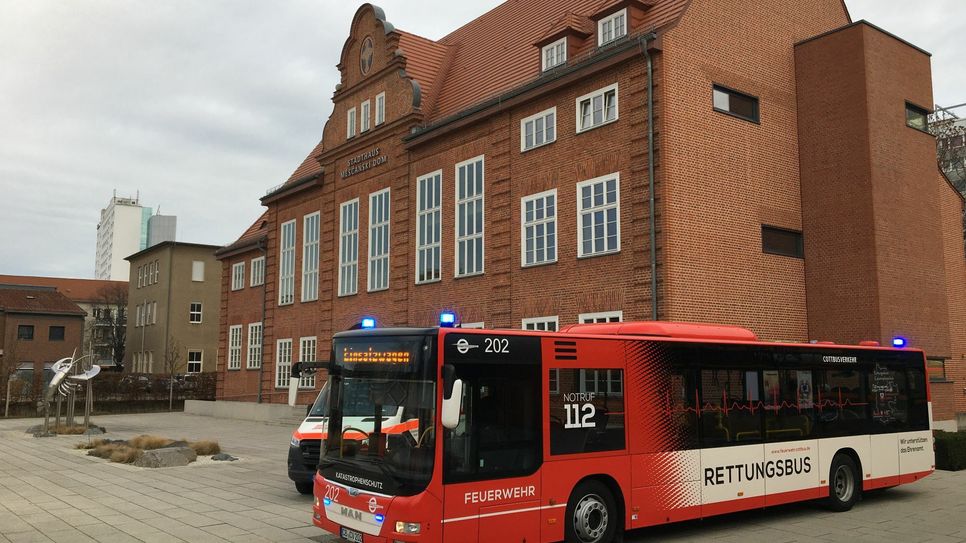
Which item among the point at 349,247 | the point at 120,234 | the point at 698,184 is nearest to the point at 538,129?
the point at 698,184

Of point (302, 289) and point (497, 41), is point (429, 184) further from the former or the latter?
point (302, 289)

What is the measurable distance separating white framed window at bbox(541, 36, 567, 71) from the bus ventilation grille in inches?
608

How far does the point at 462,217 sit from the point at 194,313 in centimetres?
4366

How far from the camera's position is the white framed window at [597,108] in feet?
68.3

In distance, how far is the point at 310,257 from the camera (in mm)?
34938

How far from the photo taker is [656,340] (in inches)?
400

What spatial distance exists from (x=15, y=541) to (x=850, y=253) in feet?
63.5

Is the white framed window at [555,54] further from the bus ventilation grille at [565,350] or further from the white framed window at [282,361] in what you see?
the white framed window at [282,361]

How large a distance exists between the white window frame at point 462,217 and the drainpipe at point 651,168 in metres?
6.68

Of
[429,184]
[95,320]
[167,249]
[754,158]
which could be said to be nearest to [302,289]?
[429,184]

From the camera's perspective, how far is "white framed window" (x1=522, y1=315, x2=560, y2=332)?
71.4 ft

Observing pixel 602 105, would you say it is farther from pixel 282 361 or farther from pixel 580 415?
pixel 282 361

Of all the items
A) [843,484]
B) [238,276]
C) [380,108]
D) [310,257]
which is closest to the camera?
[843,484]

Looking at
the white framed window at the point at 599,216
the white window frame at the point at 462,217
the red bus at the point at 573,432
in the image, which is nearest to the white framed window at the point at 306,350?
the white window frame at the point at 462,217
